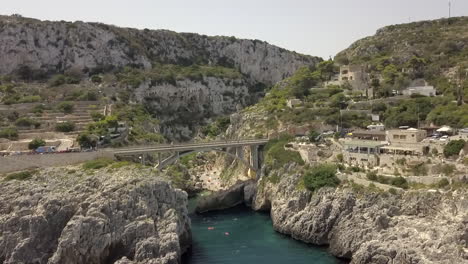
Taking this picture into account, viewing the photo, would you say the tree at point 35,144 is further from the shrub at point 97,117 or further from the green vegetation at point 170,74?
the green vegetation at point 170,74

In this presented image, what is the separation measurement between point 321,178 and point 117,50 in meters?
70.3

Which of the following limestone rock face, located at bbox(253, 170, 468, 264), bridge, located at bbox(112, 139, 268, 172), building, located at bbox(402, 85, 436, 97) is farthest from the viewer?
building, located at bbox(402, 85, 436, 97)

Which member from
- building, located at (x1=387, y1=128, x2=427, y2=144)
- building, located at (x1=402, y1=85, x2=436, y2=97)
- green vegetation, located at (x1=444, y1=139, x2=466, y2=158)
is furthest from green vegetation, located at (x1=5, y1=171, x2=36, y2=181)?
building, located at (x1=402, y1=85, x2=436, y2=97)

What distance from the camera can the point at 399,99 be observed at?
6612cm

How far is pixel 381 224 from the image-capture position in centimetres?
3628

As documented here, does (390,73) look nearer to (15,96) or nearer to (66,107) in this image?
(66,107)

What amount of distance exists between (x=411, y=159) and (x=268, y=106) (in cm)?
3297

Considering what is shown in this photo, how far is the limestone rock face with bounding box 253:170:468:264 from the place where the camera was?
3184cm

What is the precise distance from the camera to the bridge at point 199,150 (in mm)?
49078

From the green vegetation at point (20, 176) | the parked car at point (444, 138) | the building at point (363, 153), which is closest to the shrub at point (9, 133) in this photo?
the green vegetation at point (20, 176)

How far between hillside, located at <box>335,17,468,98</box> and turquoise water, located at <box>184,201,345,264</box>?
33419 mm

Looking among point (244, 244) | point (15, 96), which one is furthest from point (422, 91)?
point (15, 96)

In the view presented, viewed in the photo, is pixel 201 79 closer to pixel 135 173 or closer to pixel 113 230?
pixel 135 173

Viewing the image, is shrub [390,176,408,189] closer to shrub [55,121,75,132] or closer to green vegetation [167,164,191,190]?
green vegetation [167,164,191,190]
